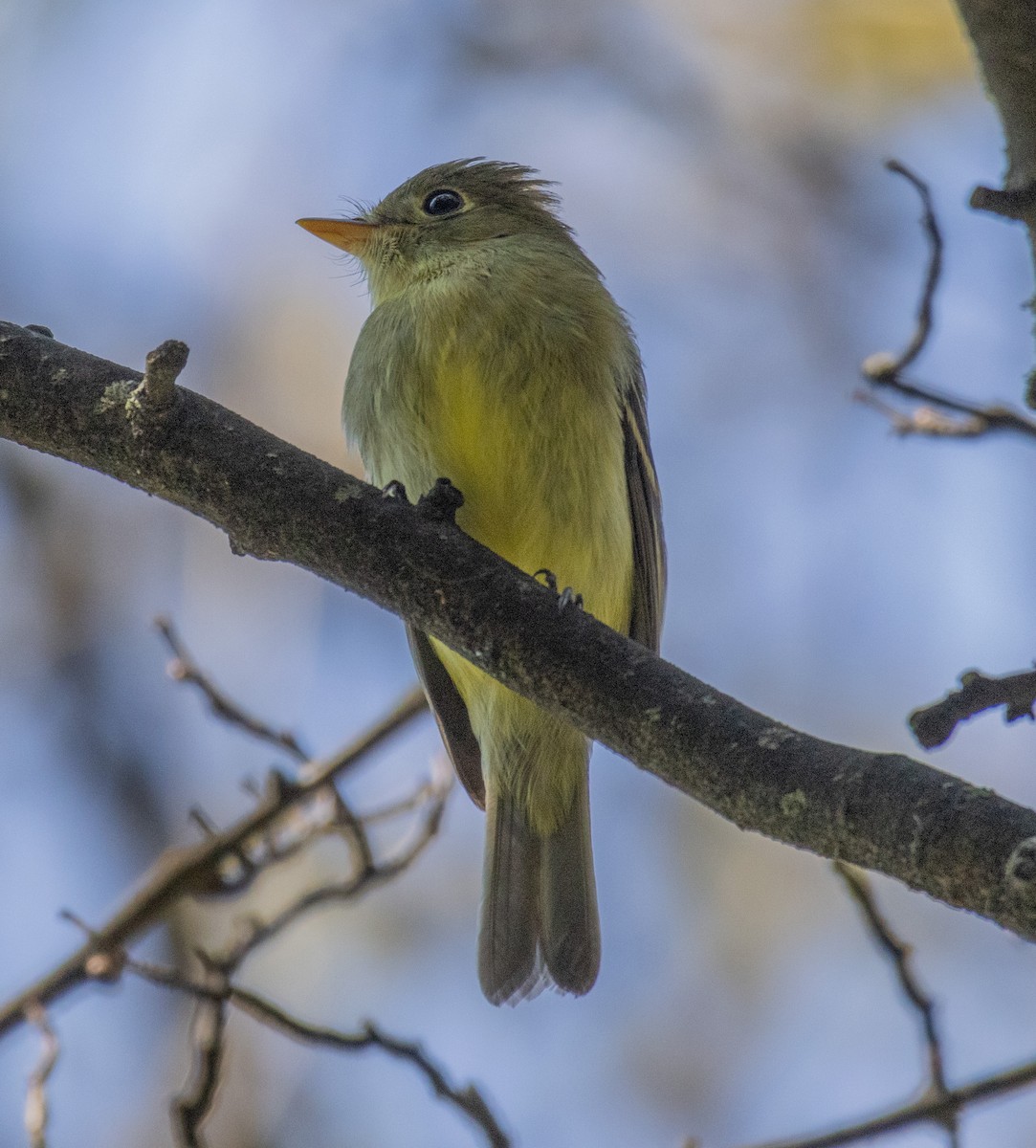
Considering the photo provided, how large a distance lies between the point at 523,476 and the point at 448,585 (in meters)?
1.25

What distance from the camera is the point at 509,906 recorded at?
13.9 ft

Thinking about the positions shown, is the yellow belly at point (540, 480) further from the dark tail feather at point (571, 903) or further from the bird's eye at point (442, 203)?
the bird's eye at point (442, 203)

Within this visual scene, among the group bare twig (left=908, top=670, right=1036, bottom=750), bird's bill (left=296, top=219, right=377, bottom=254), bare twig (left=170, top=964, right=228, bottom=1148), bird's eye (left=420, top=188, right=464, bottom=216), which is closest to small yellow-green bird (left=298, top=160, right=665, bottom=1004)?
bird's bill (left=296, top=219, right=377, bottom=254)

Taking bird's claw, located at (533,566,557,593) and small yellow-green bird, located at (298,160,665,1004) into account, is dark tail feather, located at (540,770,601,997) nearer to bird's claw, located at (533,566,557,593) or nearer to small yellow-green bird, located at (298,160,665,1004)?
small yellow-green bird, located at (298,160,665,1004)

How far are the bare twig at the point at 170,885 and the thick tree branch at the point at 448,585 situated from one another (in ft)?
3.84

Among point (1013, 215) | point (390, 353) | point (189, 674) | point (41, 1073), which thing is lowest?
point (41, 1073)

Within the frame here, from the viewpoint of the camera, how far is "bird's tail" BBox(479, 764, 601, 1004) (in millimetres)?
4062

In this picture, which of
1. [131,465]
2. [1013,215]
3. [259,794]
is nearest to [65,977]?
[259,794]

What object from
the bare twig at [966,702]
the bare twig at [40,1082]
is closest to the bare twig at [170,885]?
the bare twig at [40,1082]

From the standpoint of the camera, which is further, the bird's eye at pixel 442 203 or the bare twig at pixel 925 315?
the bird's eye at pixel 442 203

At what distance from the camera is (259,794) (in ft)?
13.5

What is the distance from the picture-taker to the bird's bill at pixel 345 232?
5.18 metres

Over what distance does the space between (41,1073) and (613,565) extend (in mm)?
2042

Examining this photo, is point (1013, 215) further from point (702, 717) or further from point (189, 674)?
point (189, 674)
